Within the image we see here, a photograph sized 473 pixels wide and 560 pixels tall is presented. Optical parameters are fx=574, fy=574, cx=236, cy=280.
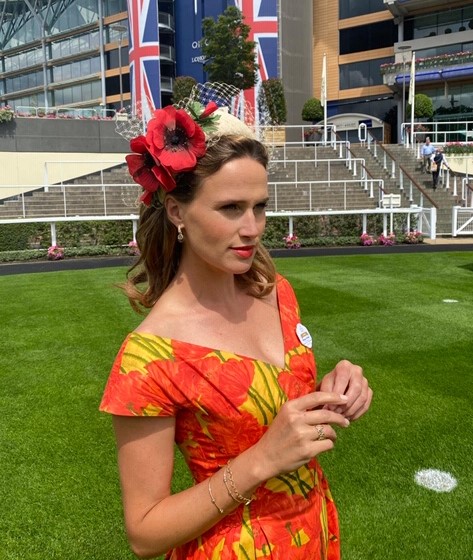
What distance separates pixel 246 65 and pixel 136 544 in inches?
1417

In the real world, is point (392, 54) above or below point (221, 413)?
above

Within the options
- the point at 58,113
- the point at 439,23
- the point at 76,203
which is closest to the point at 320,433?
the point at 76,203

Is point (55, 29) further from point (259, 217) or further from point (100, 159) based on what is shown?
point (259, 217)

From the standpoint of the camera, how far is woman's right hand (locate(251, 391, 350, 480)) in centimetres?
128

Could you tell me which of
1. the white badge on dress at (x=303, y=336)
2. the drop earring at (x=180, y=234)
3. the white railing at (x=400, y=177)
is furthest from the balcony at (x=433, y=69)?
the drop earring at (x=180, y=234)

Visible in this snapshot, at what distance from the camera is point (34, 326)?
26.6 feet

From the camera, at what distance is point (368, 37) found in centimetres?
4325

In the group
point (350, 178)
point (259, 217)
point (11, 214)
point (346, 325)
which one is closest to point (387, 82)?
point (350, 178)

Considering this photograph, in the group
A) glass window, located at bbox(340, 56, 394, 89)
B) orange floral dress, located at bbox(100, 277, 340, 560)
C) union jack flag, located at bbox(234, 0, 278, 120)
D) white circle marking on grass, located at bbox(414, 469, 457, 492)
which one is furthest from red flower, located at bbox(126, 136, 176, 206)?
glass window, located at bbox(340, 56, 394, 89)

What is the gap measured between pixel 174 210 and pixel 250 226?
238 mm

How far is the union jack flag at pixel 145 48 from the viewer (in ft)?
142

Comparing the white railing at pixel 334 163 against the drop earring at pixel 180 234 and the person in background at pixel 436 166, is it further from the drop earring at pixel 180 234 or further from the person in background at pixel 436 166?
the drop earring at pixel 180 234

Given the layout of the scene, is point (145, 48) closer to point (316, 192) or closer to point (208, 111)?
point (316, 192)

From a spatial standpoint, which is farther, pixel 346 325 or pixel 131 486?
pixel 346 325
